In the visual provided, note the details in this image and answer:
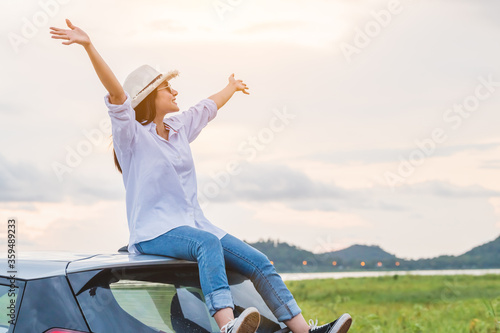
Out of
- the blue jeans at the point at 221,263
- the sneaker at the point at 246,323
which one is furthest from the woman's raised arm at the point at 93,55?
the sneaker at the point at 246,323

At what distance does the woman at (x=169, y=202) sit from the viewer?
11.6ft

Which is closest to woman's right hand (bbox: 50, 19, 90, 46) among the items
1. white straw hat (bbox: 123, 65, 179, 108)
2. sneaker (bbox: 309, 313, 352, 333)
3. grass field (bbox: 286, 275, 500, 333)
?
white straw hat (bbox: 123, 65, 179, 108)

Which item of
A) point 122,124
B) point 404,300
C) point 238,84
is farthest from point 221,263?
point 404,300

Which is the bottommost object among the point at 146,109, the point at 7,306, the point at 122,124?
the point at 7,306

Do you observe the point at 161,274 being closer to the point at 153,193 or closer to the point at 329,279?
the point at 153,193

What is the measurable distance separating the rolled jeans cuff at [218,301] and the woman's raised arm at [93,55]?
117 cm

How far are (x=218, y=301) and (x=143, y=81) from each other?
1679mm

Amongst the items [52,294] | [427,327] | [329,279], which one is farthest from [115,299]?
[329,279]

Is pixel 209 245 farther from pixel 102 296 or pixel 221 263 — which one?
pixel 102 296

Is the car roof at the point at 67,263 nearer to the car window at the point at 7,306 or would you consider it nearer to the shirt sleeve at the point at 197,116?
the car window at the point at 7,306

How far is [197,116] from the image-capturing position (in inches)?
197

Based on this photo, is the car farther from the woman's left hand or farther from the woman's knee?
the woman's left hand

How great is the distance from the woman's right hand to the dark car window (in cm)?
125

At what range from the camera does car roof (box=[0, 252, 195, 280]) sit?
10.6 ft
